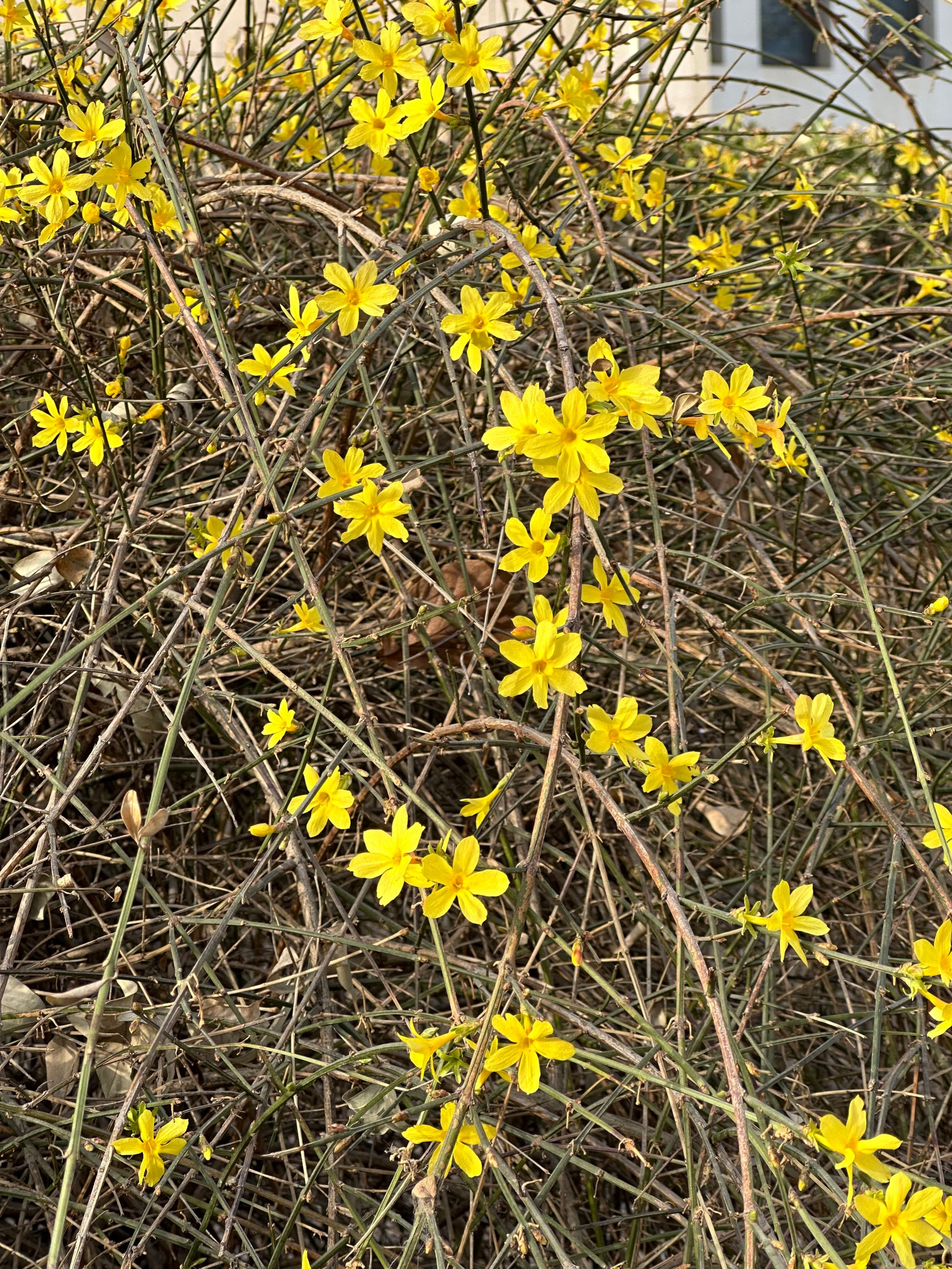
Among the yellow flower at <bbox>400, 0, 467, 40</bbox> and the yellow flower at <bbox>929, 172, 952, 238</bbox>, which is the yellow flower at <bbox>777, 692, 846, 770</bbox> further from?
the yellow flower at <bbox>929, 172, 952, 238</bbox>

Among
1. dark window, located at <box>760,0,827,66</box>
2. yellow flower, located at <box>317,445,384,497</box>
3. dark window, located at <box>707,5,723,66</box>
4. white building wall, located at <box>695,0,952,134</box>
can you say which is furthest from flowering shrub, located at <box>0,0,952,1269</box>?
dark window, located at <box>760,0,827,66</box>

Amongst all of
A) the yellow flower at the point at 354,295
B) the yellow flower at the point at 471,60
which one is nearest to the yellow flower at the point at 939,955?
the yellow flower at the point at 354,295

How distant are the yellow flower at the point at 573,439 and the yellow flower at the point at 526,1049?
0.39m

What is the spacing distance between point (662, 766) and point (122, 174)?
792mm

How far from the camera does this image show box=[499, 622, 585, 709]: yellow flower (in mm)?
829

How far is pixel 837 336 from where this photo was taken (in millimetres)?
1985

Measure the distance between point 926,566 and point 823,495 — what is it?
193 millimetres

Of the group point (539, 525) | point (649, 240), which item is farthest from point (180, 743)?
point (649, 240)

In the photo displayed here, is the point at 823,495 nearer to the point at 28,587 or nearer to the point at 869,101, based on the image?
the point at 28,587

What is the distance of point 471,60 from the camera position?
1.04m

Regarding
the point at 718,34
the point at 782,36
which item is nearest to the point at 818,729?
the point at 718,34

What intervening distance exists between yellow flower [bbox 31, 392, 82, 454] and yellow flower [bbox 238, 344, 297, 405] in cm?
20

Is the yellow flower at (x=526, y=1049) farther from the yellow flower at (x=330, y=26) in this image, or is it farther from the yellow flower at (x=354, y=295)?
the yellow flower at (x=330, y=26)

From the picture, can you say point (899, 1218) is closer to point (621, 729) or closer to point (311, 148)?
point (621, 729)
